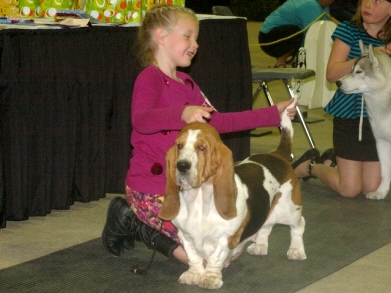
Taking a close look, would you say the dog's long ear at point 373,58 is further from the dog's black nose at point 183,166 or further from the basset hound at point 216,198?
the dog's black nose at point 183,166

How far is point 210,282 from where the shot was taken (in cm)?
339


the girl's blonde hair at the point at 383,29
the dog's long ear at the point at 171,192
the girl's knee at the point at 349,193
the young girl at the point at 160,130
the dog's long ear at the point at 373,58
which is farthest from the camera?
the girl's knee at the point at 349,193

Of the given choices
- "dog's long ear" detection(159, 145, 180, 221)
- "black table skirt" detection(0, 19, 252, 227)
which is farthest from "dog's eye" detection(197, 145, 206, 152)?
"black table skirt" detection(0, 19, 252, 227)

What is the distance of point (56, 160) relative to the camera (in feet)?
14.7

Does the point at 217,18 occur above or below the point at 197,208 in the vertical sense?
above

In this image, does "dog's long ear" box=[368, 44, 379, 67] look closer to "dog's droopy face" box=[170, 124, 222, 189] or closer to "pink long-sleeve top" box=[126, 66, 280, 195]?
"pink long-sleeve top" box=[126, 66, 280, 195]

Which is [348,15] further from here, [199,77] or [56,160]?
[56,160]

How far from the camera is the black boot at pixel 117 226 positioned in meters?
3.88

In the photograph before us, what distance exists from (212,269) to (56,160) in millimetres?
1438

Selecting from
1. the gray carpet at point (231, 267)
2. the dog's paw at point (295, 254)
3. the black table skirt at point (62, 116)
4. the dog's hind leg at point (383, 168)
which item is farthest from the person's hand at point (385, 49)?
the dog's paw at point (295, 254)

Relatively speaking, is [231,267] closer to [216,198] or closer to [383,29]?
[216,198]

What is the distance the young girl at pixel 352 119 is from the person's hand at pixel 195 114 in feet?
6.89

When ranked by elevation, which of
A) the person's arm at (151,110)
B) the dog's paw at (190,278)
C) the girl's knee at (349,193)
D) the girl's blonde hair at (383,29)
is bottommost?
the girl's knee at (349,193)

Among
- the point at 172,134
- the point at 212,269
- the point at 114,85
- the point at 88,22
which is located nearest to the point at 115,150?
the point at 114,85
